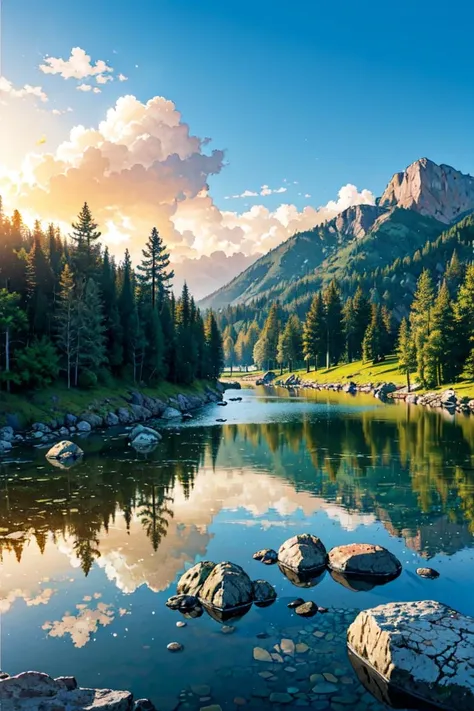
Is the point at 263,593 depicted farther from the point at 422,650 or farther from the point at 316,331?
the point at 316,331

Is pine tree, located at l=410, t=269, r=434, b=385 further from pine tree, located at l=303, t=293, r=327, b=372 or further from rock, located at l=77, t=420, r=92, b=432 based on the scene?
rock, located at l=77, t=420, r=92, b=432

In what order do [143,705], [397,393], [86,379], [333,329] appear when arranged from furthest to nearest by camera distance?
[333,329], [397,393], [86,379], [143,705]

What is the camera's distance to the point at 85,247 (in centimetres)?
8525

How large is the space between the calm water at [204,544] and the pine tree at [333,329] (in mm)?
103764

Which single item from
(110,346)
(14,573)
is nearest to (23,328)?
(110,346)

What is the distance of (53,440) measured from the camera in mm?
49125

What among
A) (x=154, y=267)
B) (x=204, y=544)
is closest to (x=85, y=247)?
(x=154, y=267)

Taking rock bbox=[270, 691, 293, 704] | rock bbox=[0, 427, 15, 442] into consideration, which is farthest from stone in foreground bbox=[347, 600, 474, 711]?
rock bbox=[0, 427, 15, 442]

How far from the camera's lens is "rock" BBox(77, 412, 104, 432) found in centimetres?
5784

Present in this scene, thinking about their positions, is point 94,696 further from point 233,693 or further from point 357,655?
point 357,655

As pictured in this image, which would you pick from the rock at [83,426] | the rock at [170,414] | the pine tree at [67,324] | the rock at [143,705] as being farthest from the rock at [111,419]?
the rock at [143,705]

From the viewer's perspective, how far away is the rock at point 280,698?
10.7m

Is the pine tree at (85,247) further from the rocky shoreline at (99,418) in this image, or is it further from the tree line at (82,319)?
the rocky shoreline at (99,418)

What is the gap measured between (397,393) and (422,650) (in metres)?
96.9
